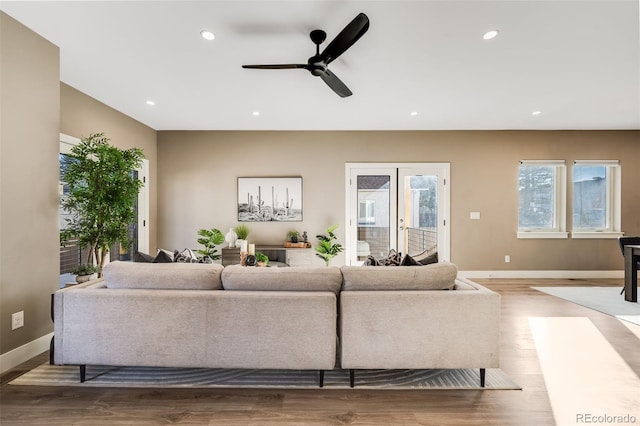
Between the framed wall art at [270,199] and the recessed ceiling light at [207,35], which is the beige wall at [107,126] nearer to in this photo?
the framed wall art at [270,199]

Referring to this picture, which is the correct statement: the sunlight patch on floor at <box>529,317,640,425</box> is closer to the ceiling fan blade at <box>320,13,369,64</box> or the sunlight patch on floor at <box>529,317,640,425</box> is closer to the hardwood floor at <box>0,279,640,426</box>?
the hardwood floor at <box>0,279,640,426</box>

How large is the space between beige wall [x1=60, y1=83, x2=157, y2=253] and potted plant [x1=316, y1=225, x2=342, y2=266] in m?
2.94

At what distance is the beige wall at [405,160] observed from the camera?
533cm

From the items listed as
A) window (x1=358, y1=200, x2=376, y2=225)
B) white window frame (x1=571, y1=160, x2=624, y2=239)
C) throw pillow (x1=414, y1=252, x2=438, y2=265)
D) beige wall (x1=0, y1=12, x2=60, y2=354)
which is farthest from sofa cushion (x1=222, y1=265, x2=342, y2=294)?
white window frame (x1=571, y1=160, x2=624, y2=239)

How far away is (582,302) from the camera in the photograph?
12.6 feet

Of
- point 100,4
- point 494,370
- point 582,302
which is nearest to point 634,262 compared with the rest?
point 582,302

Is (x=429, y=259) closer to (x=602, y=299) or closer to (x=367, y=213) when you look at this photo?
(x=367, y=213)

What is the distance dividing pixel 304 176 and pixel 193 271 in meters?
3.54

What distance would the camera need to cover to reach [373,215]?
5.44 meters

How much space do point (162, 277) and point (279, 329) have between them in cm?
86

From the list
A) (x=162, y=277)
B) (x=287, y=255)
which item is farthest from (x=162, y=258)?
(x=287, y=255)

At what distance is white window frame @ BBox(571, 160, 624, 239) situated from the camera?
531 cm

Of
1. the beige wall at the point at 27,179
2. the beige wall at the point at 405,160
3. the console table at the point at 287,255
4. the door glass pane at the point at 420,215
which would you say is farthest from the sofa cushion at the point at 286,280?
the door glass pane at the point at 420,215

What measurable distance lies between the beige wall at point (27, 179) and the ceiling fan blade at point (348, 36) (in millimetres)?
2325
